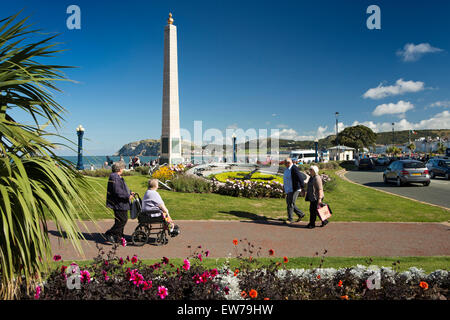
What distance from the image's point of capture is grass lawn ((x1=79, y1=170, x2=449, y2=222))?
9.15 m

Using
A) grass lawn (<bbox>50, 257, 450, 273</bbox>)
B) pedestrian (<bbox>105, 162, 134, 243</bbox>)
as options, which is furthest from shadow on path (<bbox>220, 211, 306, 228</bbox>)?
pedestrian (<bbox>105, 162, 134, 243</bbox>)

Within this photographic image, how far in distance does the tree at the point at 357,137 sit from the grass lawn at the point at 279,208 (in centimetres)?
Answer: 7708

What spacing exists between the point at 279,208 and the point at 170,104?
15.6 meters

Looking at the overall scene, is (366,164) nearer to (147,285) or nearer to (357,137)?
(147,285)

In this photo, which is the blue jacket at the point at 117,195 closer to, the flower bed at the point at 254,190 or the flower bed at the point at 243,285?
the flower bed at the point at 243,285

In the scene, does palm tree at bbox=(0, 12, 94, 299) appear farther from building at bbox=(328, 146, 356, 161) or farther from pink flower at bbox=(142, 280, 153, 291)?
building at bbox=(328, 146, 356, 161)

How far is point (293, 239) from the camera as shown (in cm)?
671

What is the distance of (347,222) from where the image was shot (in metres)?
8.58

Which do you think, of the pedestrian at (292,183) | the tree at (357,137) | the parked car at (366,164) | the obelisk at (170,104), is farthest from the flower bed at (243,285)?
the tree at (357,137)

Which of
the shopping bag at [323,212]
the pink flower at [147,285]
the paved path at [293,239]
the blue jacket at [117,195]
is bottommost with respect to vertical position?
the paved path at [293,239]

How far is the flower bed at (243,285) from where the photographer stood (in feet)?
10.0

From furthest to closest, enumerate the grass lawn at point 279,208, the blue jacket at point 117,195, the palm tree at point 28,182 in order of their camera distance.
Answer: the grass lawn at point 279,208 < the blue jacket at point 117,195 < the palm tree at point 28,182

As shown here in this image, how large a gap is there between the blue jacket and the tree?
286 feet

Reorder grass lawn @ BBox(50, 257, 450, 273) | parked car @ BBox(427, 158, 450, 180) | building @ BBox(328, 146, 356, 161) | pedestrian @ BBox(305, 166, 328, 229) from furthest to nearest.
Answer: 1. building @ BBox(328, 146, 356, 161)
2. parked car @ BBox(427, 158, 450, 180)
3. pedestrian @ BBox(305, 166, 328, 229)
4. grass lawn @ BBox(50, 257, 450, 273)
